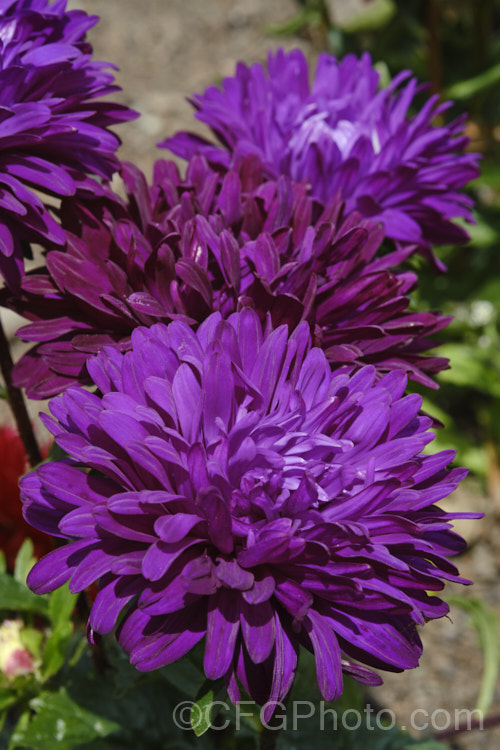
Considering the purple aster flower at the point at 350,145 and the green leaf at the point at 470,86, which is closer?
the purple aster flower at the point at 350,145

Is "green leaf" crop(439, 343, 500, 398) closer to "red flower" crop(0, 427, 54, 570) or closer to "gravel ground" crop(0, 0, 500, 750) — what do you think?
"gravel ground" crop(0, 0, 500, 750)

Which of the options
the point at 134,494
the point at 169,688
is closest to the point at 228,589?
the point at 134,494

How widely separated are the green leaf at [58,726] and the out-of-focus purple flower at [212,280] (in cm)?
33

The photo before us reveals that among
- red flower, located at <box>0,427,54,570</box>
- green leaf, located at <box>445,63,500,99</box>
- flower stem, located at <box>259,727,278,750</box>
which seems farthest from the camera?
green leaf, located at <box>445,63,500,99</box>

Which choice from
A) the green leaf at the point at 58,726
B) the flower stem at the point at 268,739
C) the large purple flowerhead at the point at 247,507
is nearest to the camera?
the large purple flowerhead at the point at 247,507

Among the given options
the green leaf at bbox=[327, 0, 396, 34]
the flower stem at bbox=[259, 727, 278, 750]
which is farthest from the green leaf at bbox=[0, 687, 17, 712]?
the green leaf at bbox=[327, 0, 396, 34]

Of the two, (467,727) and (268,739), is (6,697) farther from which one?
Result: (467,727)

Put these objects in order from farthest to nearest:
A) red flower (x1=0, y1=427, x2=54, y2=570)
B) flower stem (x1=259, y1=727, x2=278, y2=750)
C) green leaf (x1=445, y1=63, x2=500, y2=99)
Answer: green leaf (x1=445, y1=63, x2=500, y2=99)
red flower (x1=0, y1=427, x2=54, y2=570)
flower stem (x1=259, y1=727, x2=278, y2=750)

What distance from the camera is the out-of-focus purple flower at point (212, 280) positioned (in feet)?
1.88

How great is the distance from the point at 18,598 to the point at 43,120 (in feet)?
1.43

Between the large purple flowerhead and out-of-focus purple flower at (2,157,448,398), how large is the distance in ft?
0.16

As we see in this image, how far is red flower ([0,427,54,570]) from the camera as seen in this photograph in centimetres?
90

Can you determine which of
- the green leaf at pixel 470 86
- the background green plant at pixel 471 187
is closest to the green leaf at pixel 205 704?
the background green plant at pixel 471 187

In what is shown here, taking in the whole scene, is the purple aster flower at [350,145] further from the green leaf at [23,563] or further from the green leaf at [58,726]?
the green leaf at [58,726]
